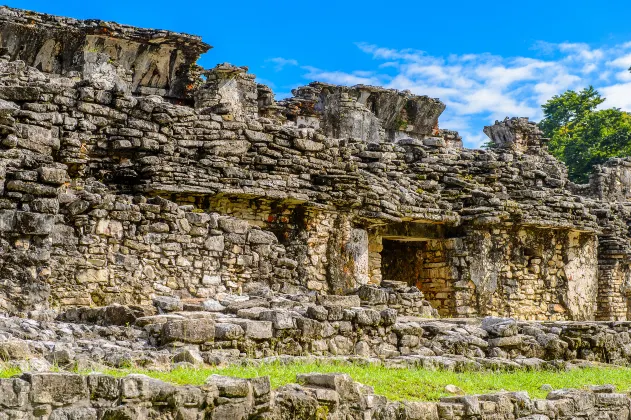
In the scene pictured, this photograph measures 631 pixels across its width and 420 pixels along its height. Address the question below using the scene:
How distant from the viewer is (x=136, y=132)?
1356 centimetres

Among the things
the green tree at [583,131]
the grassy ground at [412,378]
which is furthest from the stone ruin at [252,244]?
the green tree at [583,131]

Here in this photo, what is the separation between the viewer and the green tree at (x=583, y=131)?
35.1 m

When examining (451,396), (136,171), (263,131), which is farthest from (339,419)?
(263,131)

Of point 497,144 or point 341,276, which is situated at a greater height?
point 497,144

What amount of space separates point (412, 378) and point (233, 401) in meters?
2.29

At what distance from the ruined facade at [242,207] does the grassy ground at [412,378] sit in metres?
3.62

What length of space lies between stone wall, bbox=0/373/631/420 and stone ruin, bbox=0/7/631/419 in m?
0.01

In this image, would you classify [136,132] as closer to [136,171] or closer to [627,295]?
[136,171]

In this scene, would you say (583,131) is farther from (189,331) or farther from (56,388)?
(56,388)

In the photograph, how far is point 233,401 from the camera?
5867 millimetres

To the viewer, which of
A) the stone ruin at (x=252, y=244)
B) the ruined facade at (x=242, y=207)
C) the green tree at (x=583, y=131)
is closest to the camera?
the stone ruin at (x=252, y=244)

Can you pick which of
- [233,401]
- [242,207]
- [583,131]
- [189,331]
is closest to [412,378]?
[189,331]

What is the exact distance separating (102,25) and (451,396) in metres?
18.9

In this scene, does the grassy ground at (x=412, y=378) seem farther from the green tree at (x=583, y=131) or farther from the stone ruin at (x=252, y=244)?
the green tree at (x=583, y=131)
